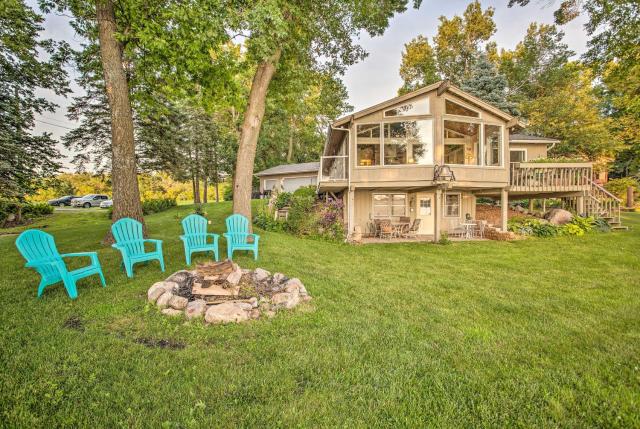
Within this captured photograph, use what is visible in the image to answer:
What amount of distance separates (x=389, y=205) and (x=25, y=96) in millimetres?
15040

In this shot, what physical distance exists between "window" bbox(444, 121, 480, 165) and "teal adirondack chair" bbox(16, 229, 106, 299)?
12185 millimetres

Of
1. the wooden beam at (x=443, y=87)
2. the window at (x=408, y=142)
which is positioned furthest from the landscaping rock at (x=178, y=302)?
the wooden beam at (x=443, y=87)

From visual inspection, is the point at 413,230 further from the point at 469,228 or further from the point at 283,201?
the point at 283,201

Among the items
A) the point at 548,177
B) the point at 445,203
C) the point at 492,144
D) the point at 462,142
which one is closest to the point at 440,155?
the point at 462,142

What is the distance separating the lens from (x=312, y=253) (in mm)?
7832

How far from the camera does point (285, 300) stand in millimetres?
3875

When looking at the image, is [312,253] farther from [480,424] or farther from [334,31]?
[334,31]

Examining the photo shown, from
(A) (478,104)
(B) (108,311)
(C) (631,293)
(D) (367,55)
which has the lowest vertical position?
(C) (631,293)

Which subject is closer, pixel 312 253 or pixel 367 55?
pixel 312 253

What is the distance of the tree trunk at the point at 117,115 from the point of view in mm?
6523

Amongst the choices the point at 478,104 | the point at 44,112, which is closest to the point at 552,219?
the point at 478,104

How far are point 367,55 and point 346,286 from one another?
10.0m

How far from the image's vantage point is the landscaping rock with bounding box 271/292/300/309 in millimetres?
3795

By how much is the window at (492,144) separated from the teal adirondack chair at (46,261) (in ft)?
41.8
